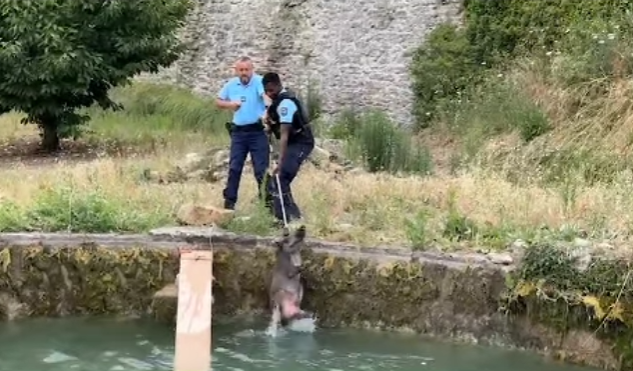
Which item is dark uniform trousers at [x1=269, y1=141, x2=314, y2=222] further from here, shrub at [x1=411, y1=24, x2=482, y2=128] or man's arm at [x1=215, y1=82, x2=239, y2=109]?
shrub at [x1=411, y1=24, x2=482, y2=128]

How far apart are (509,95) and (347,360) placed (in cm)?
690

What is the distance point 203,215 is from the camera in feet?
29.6

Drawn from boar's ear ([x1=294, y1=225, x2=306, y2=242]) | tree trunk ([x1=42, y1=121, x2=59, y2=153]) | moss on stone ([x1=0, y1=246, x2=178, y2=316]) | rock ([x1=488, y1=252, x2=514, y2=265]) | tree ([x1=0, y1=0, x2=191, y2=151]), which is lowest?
moss on stone ([x1=0, y1=246, x2=178, y2=316])

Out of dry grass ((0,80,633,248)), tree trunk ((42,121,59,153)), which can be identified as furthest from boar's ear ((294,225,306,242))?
tree trunk ((42,121,59,153))

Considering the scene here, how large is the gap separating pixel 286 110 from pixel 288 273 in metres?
1.36

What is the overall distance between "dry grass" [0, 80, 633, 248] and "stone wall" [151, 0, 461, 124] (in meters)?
5.62

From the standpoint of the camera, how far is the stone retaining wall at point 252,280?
26.8 feet

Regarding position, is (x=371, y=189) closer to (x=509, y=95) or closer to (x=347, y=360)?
(x=347, y=360)

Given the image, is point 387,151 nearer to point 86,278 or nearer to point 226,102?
point 226,102

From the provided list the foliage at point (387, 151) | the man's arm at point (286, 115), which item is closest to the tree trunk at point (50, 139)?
the foliage at point (387, 151)

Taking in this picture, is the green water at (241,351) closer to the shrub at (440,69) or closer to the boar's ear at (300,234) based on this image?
the boar's ear at (300,234)

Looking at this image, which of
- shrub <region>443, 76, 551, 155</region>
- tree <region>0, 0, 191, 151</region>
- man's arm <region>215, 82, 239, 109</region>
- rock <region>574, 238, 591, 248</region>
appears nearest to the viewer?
rock <region>574, 238, 591, 248</region>

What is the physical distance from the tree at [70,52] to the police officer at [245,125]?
15.8ft

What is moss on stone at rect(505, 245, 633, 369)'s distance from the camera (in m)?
7.46
